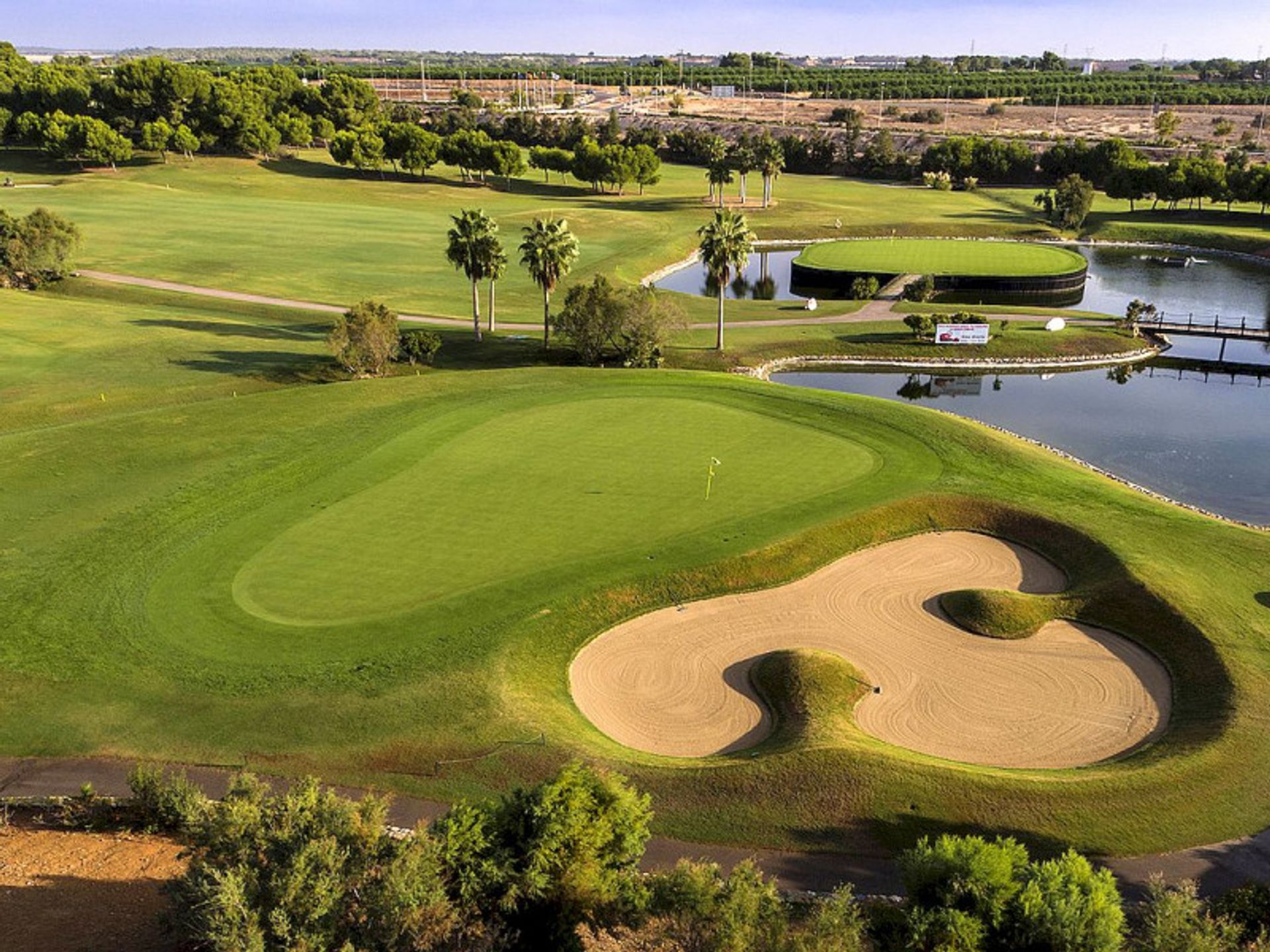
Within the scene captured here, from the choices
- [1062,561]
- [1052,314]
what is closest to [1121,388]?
[1052,314]

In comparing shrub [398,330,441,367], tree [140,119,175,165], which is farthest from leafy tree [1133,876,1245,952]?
tree [140,119,175,165]

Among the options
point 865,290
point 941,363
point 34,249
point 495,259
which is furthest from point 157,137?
point 941,363

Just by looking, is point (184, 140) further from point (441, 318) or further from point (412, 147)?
point (441, 318)

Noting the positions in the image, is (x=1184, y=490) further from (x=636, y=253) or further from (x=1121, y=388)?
(x=636, y=253)

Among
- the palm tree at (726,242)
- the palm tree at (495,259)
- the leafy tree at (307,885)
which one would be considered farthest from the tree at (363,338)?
the leafy tree at (307,885)

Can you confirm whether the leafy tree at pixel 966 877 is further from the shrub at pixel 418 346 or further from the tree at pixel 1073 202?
the tree at pixel 1073 202
